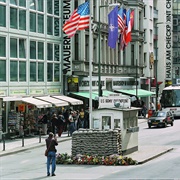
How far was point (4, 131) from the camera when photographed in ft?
139

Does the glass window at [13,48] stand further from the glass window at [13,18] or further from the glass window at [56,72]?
the glass window at [56,72]

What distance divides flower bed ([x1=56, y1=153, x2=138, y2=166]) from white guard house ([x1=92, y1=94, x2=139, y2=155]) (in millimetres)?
2171

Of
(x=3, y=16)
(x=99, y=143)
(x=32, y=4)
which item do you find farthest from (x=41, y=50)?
(x=99, y=143)

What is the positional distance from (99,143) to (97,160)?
137cm

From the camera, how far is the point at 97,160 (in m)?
28.4

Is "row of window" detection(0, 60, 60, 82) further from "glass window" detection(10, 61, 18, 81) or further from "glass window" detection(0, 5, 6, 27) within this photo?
"glass window" detection(0, 5, 6, 27)

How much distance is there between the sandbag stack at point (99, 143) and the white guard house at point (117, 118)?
3.22ft

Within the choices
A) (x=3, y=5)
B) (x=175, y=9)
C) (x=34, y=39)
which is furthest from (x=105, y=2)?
(x=175, y=9)

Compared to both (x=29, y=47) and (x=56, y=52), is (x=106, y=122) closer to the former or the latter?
(x=29, y=47)

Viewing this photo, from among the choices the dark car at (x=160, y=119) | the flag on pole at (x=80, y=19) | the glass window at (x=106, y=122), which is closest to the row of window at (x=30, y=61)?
the flag on pole at (x=80, y=19)

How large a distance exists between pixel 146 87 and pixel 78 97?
90.3 ft

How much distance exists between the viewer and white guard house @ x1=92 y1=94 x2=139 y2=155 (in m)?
30.8

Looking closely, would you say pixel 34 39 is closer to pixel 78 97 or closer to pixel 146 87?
pixel 78 97

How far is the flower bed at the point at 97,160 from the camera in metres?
28.2
